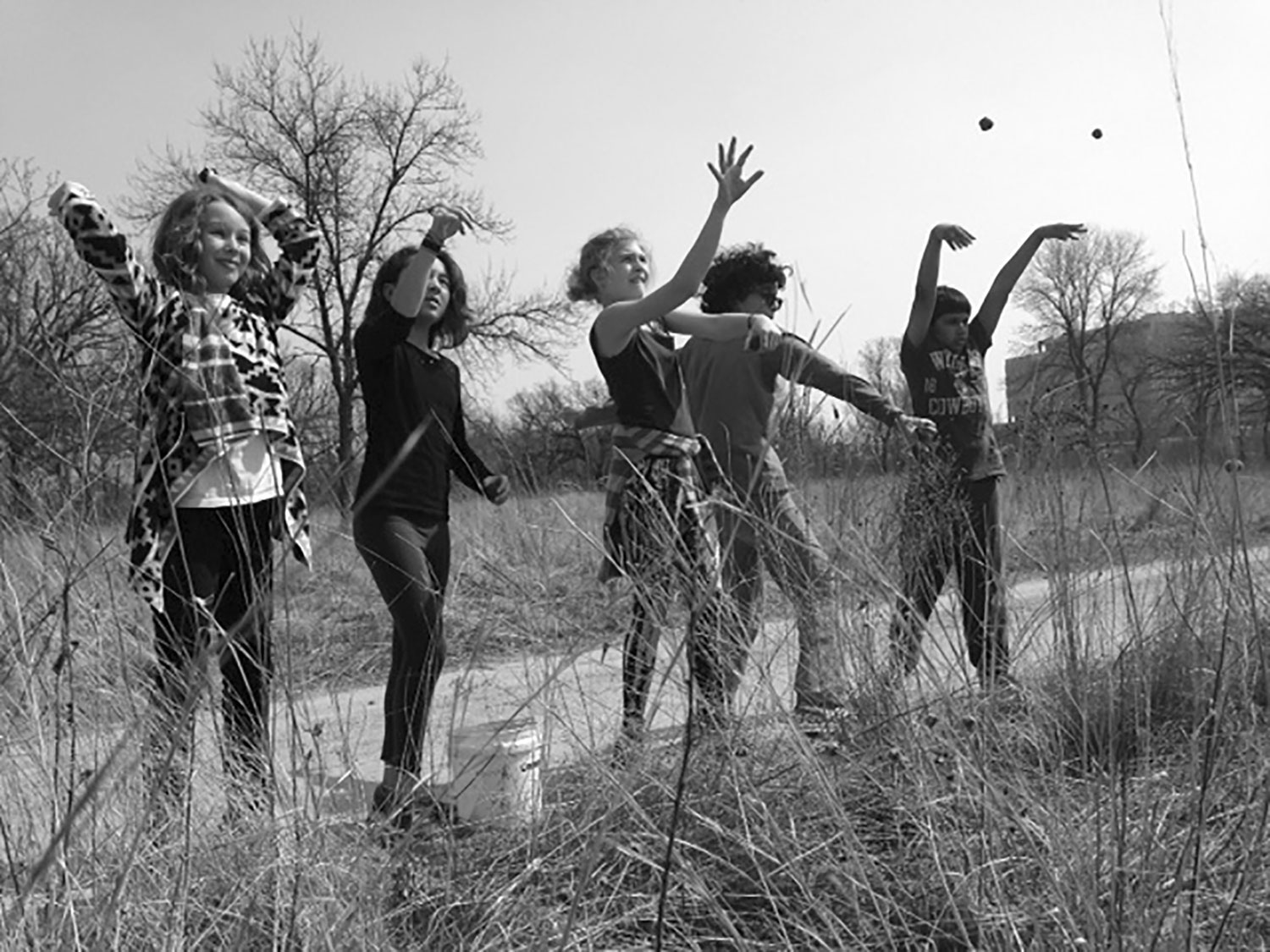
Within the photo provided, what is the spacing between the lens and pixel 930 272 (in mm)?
3727

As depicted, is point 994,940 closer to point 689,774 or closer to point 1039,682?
point 689,774

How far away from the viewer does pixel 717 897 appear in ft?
6.12

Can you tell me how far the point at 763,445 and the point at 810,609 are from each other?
0.65 meters

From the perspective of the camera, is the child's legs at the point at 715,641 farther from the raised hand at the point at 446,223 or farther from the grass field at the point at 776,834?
the raised hand at the point at 446,223

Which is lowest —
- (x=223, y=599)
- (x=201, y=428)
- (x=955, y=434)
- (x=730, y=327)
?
(x=223, y=599)

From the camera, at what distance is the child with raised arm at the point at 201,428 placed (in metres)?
2.31

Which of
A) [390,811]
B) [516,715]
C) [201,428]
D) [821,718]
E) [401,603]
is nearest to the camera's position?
[516,715]

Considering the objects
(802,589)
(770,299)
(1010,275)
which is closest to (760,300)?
(770,299)

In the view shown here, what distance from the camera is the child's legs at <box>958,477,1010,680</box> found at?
8.30 ft

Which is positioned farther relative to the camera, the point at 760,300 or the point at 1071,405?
the point at 760,300

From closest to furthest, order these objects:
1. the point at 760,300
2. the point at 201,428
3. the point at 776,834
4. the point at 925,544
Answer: the point at 776,834 < the point at 201,428 < the point at 925,544 < the point at 760,300

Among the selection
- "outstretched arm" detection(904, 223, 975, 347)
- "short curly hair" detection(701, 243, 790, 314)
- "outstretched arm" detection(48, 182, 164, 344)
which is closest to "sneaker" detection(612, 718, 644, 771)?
"outstretched arm" detection(48, 182, 164, 344)

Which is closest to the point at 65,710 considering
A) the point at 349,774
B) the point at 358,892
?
the point at 349,774

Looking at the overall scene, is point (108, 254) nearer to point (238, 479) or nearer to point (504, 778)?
point (238, 479)
